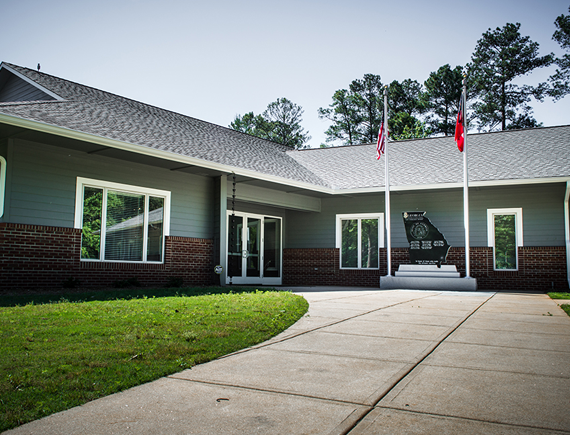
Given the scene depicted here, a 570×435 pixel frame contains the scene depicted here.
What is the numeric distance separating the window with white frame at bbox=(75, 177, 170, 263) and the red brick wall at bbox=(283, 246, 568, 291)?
6.46 m

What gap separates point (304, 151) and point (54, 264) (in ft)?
43.4

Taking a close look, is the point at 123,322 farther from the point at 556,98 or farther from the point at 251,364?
the point at 556,98

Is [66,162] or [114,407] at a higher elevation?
[66,162]

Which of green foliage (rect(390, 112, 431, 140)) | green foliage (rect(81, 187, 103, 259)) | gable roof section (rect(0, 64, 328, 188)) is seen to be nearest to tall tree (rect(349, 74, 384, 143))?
green foliage (rect(390, 112, 431, 140))

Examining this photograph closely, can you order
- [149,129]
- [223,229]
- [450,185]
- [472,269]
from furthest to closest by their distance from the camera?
1. [472,269]
2. [450,185]
3. [223,229]
4. [149,129]

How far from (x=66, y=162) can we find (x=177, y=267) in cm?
411

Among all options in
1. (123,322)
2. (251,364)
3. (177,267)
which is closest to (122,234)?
(177,267)

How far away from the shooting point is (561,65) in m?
36.4

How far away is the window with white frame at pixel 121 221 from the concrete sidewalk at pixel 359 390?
7459 mm

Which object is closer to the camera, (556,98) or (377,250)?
(377,250)

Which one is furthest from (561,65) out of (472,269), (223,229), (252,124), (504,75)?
(223,229)

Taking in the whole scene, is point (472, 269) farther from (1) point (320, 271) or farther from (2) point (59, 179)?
(2) point (59, 179)

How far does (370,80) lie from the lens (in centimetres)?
4469

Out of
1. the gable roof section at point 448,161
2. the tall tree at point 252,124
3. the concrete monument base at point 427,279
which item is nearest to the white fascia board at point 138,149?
the gable roof section at point 448,161
